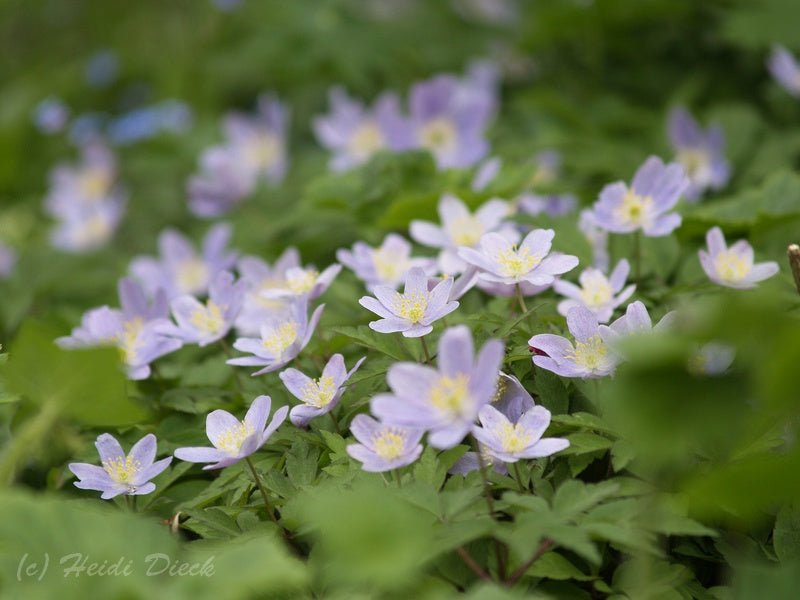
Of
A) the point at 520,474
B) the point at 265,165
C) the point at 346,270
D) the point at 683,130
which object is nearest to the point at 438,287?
the point at 520,474

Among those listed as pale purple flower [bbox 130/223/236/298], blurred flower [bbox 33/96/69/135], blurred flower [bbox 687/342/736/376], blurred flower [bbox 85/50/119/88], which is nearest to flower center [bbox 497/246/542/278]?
blurred flower [bbox 687/342/736/376]

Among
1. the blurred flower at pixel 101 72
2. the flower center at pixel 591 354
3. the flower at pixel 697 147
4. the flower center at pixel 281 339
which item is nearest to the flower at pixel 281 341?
the flower center at pixel 281 339

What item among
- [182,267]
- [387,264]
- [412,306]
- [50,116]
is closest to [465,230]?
[387,264]

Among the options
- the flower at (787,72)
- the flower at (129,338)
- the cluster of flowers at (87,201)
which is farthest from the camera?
the cluster of flowers at (87,201)

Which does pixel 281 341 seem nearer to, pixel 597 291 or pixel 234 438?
pixel 234 438

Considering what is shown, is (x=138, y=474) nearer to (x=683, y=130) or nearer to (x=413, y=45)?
(x=683, y=130)

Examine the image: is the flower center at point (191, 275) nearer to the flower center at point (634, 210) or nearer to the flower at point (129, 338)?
the flower at point (129, 338)
